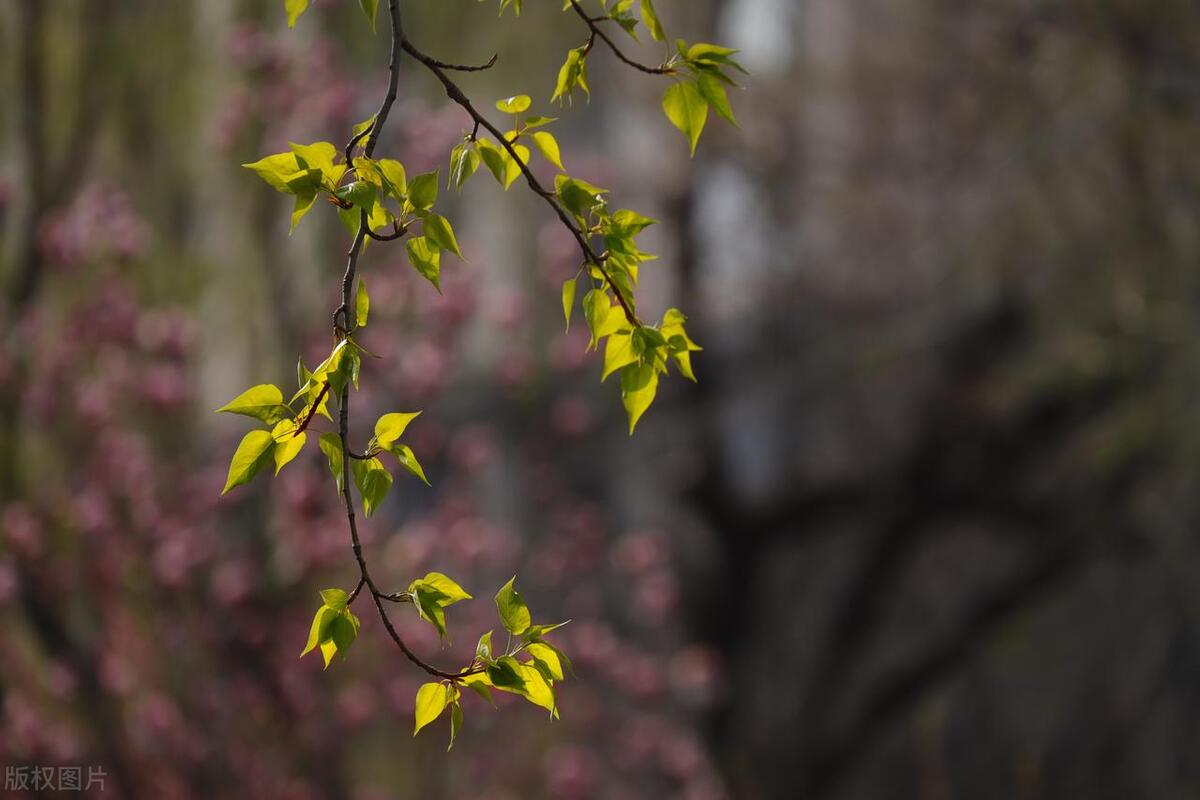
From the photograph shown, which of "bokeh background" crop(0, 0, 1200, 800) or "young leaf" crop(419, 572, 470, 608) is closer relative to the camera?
"young leaf" crop(419, 572, 470, 608)

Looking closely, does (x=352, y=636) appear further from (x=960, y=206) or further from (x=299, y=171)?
(x=960, y=206)

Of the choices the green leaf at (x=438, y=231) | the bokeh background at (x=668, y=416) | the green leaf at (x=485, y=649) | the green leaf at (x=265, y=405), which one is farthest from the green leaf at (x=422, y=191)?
the bokeh background at (x=668, y=416)

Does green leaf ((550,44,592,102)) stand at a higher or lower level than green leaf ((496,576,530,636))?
higher

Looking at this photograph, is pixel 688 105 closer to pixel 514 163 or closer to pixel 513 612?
pixel 514 163

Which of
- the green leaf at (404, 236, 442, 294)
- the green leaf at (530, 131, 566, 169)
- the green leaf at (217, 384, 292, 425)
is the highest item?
the green leaf at (530, 131, 566, 169)

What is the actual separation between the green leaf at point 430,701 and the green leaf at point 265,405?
15 cm

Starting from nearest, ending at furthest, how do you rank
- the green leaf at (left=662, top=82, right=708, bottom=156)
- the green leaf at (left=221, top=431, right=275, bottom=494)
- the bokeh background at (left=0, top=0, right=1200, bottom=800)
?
the green leaf at (left=221, top=431, right=275, bottom=494) → the green leaf at (left=662, top=82, right=708, bottom=156) → the bokeh background at (left=0, top=0, right=1200, bottom=800)

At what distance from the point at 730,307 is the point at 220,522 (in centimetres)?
152

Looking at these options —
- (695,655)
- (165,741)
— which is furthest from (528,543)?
(165,741)

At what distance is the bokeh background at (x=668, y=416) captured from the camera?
256 centimetres

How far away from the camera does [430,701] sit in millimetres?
717

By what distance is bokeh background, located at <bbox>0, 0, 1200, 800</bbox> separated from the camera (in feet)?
8.40

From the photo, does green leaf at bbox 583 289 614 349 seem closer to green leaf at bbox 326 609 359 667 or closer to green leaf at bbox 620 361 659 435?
green leaf at bbox 620 361 659 435

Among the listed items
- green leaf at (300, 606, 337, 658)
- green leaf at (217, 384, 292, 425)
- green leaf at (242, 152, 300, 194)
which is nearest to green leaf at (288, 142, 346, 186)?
green leaf at (242, 152, 300, 194)
